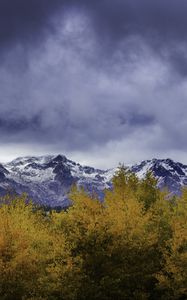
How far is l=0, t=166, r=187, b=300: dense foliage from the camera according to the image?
178 ft

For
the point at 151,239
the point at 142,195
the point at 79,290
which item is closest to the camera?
the point at 79,290

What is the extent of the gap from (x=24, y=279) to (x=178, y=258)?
1705cm

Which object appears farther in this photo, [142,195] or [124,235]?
[142,195]

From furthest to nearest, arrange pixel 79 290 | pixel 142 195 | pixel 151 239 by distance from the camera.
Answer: pixel 142 195 → pixel 151 239 → pixel 79 290

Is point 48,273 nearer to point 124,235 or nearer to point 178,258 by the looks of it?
point 124,235

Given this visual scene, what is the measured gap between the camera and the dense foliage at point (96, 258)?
178 ft

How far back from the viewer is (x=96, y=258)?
54.7m

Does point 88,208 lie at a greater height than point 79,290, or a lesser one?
greater

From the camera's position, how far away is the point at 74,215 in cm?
5769

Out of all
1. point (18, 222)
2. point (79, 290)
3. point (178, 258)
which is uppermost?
point (18, 222)

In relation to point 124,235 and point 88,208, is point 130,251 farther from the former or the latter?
point 88,208

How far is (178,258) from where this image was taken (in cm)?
5656

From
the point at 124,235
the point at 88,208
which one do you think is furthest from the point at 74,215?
the point at 124,235

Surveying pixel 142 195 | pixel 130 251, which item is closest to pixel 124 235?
pixel 130 251
